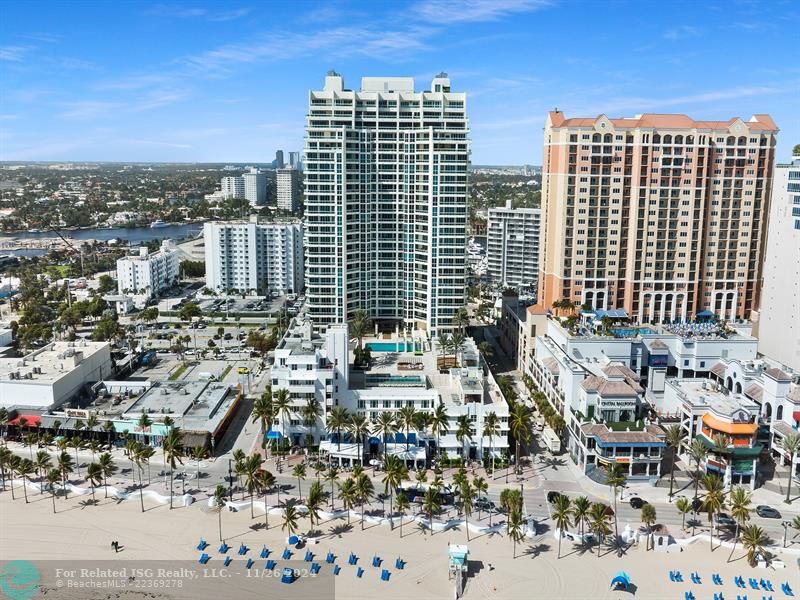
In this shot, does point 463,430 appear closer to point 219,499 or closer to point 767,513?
point 219,499

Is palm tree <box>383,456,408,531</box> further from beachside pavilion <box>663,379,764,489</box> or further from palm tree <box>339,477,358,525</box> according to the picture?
beachside pavilion <box>663,379,764,489</box>

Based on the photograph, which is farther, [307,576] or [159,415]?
[159,415]

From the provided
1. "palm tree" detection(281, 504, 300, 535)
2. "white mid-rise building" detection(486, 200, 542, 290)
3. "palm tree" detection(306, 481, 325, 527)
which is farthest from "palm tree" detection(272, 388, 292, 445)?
"white mid-rise building" detection(486, 200, 542, 290)

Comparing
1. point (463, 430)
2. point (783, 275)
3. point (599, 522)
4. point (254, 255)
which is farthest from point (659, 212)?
point (254, 255)

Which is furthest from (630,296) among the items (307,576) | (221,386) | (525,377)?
→ (307,576)

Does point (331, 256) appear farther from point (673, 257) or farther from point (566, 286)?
point (673, 257)

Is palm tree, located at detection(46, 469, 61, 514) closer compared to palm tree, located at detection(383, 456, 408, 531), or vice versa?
palm tree, located at detection(383, 456, 408, 531)

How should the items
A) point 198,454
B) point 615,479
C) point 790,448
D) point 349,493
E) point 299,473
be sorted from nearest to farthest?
point 349,493 → point 615,479 → point 299,473 → point 790,448 → point 198,454
